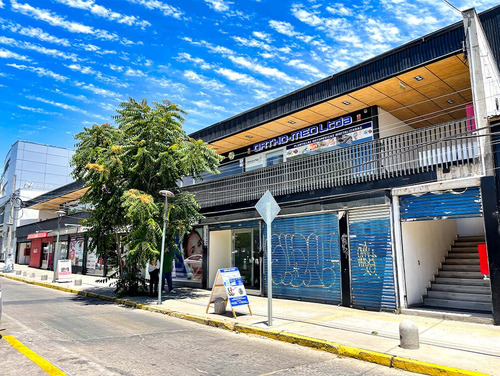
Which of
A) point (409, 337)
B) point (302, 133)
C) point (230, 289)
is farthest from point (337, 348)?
point (302, 133)

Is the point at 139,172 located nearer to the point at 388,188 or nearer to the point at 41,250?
the point at 388,188

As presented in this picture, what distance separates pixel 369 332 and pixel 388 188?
14.3 feet

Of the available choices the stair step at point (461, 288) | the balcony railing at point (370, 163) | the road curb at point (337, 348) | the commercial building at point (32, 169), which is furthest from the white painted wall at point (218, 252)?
the commercial building at point (32, 169)

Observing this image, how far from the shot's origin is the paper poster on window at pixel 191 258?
1681 cm

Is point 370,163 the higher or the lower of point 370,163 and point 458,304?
the higher

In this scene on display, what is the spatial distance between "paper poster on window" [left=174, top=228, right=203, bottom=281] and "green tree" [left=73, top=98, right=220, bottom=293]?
331cm

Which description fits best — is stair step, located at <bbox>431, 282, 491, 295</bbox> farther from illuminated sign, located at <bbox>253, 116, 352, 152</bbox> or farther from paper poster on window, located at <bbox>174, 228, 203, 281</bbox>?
paper poster on window, located at <bbox>174, 228, 203, 281</bbox>

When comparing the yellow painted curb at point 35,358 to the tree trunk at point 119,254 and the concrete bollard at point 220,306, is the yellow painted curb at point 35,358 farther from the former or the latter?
the tree trunk at point 119,254

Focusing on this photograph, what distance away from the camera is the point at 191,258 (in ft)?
56.7

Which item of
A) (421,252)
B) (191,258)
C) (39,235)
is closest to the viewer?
(421,252)

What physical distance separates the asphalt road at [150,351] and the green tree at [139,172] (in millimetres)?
3548

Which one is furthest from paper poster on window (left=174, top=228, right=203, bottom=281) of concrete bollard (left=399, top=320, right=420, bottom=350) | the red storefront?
the red storefront

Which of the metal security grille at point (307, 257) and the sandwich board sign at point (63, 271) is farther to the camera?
the sandwich board sign at point (63, 271)

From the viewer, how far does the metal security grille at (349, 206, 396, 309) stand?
997cm
